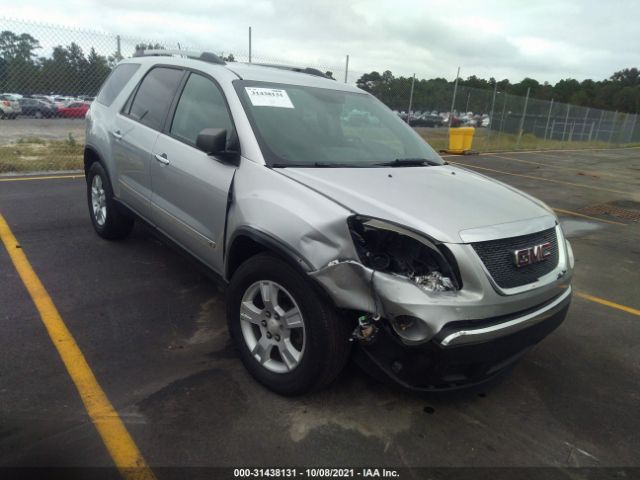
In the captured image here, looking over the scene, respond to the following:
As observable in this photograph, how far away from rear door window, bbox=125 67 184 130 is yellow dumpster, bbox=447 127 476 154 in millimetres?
13273

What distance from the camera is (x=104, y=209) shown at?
486 centimetres

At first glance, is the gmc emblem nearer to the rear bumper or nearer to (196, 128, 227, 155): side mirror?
the rear bumper

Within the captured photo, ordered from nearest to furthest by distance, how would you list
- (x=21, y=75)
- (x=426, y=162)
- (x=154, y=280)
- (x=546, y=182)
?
(x=426, y=162), (x=154, y=280), (x=21, y=75), (x=546, y=182)

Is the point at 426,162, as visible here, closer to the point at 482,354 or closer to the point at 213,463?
the point at 482,354

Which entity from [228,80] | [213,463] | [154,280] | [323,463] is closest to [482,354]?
[323,463]

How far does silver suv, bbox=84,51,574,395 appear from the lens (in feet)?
7.28

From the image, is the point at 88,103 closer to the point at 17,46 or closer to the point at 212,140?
the point at 17,46

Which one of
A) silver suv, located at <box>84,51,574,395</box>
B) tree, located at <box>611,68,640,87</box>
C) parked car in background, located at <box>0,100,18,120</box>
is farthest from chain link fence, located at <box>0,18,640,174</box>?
tree, located at <box>611,68,640,87</box>

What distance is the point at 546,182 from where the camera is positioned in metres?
12.0

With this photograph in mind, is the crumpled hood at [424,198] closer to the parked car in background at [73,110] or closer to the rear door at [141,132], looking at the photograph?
the rear door at [141,132]

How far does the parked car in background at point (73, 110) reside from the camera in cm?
1241

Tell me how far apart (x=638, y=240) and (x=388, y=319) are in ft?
20.5

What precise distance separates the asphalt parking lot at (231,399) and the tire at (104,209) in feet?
1.49

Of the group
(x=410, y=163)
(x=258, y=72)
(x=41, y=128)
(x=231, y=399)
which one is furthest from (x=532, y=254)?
(x=41, y=128)
